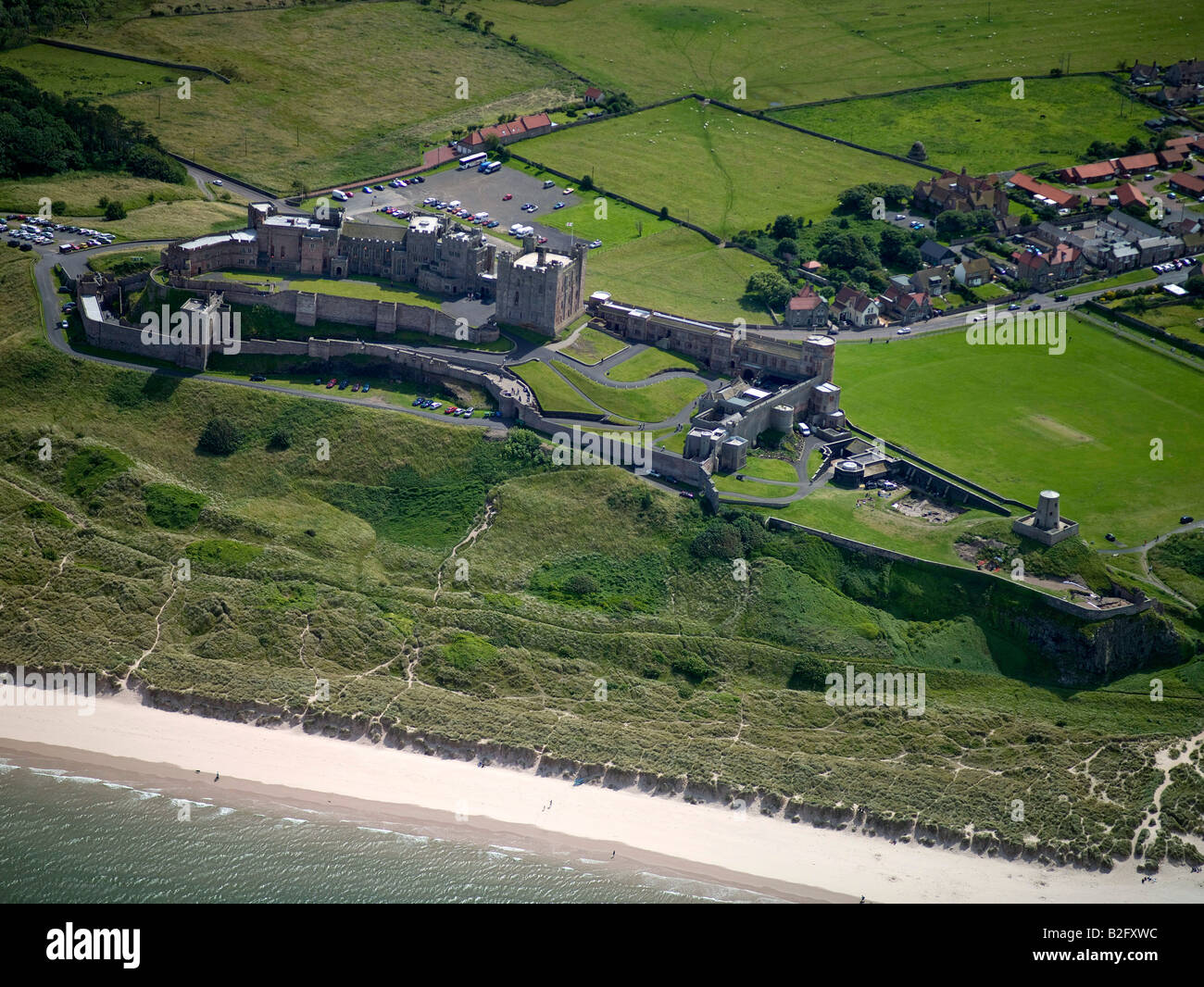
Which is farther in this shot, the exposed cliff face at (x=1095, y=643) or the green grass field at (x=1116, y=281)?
the green grass field at (x=1116, y=281)

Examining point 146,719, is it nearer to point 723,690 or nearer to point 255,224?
point 723,690

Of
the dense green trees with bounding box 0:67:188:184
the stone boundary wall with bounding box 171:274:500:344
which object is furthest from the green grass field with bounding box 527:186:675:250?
the dense green trees with bounding box 0:67:188:184

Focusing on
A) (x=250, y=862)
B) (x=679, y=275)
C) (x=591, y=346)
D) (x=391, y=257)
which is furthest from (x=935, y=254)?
(x=250, y=862)

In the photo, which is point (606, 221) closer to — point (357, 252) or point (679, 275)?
point (679, 275)

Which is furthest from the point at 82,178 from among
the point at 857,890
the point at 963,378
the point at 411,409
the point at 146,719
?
the point at 857,890

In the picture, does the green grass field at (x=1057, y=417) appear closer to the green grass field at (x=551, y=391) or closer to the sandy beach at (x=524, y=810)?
the green grass field at (x=551, y=391)

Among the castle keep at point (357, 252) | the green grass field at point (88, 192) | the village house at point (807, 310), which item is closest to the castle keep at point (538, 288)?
the castle keep at point (357, 252)
